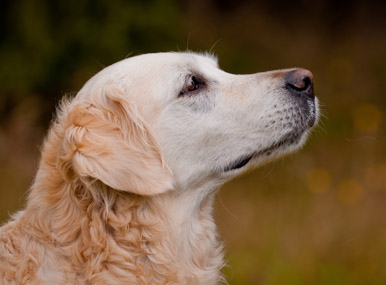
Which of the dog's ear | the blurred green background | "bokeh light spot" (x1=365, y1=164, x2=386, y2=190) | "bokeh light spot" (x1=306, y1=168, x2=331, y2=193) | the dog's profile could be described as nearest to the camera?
the dog's ear

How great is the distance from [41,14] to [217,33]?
349 cm

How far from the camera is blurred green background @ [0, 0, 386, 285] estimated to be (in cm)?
494

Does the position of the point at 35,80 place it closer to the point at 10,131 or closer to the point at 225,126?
the point at 10,131

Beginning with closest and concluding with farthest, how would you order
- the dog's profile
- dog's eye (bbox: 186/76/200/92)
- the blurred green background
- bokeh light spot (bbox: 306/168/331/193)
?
the dog's profile < dog's eye (bbox: 186/76/200/92) < the blurred green background < bokeh light spot (bbox: 306/168/331/193)

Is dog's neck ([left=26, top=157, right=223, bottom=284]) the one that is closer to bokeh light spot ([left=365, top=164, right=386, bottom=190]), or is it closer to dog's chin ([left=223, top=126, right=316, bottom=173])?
dog's chin ([left=223, top=126, right=316, bottom=173])

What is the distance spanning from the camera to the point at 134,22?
7793 mm

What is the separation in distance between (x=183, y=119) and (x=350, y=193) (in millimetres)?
2620

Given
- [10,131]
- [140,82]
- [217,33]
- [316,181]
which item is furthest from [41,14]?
[140,82]

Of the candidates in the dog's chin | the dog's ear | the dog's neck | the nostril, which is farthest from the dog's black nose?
the dog's ear

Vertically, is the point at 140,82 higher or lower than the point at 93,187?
higher

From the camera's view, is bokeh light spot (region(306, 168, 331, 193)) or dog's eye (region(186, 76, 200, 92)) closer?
dog's eye (region(186, 76, 200, 92))

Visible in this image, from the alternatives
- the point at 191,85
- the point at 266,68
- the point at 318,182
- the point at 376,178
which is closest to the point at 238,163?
the point at 191,85

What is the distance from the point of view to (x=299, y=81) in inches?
133

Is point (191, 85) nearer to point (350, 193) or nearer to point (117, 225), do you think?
point (117, 225)
